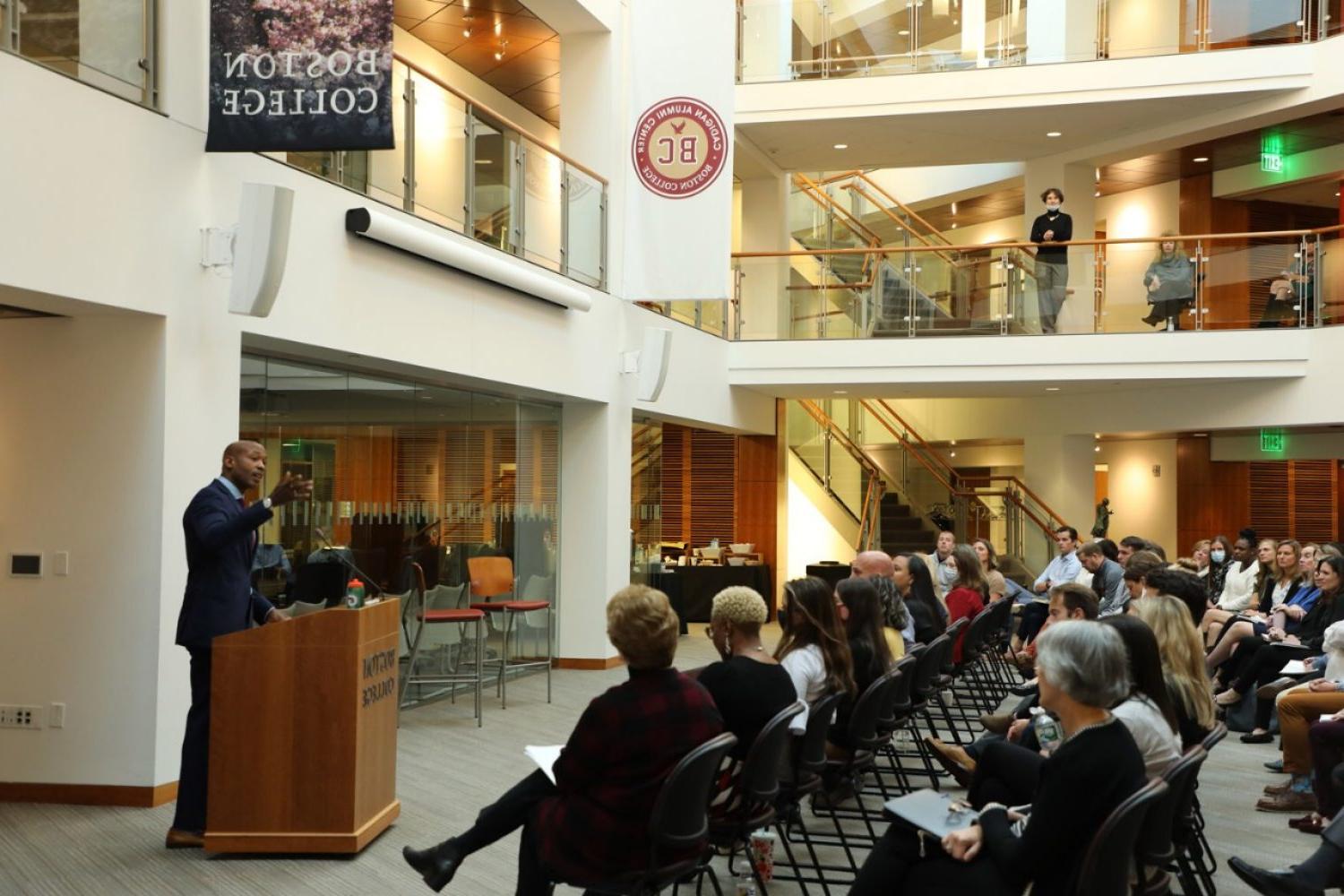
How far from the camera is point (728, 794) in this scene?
474cm

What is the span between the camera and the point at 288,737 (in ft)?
18.3

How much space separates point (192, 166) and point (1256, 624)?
25.0 ft

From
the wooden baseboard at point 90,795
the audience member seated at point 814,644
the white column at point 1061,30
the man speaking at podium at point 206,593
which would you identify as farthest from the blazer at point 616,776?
the white column at point 1061,30

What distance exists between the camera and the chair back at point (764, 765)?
4.49 meters

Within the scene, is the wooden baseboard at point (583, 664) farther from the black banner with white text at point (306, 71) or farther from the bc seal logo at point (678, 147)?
the black banner with white text at point (306, 71)

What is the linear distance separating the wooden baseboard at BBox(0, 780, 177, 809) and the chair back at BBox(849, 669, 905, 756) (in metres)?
3.40

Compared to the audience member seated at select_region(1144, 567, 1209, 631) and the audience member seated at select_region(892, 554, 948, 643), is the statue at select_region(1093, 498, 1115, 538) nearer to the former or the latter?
the audience member seated at select_region(892, 554, 948, 643)

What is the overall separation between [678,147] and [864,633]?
243 inches

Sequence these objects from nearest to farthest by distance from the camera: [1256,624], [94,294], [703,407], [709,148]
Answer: [94,294]
[1256,624]
[709,148]
[703,407]

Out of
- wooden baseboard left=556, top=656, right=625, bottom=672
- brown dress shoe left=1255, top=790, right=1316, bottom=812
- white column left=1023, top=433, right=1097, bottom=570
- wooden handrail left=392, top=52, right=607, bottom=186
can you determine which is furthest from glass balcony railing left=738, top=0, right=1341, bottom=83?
brown dress shoe left=1255, top=790, right=1316, bottom=812

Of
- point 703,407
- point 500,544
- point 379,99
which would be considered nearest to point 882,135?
point 703,407

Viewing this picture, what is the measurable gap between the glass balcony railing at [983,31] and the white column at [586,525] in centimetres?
586

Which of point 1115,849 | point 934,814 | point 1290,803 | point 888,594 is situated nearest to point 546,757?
point 934,814

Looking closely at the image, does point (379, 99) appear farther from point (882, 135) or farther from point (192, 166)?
point (882, 135)
